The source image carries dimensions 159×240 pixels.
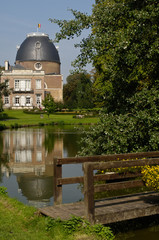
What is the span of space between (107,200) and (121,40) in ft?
14.9

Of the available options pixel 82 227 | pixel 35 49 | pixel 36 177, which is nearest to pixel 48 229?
pixel 82 227

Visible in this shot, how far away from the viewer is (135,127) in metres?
9.34

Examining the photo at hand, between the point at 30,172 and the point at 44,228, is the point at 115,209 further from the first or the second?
the point at 30,172

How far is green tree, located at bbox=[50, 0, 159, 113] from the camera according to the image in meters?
9.33

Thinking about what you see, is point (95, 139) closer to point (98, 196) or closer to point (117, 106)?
A: point (117, 106)

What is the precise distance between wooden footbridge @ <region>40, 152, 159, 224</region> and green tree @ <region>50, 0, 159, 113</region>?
3.31 m

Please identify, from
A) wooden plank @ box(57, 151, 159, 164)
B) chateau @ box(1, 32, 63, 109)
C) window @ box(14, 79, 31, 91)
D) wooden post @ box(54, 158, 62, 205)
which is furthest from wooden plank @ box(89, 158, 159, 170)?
window @ box(14, 79, 31, 91)

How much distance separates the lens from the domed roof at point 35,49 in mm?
87562

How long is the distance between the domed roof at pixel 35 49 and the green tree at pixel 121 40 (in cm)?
7876

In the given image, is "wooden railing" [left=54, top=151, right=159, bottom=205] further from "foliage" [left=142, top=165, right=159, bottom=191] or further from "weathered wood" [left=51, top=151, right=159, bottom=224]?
"foliage" [left=142, top=165, right=159, bottom=191]

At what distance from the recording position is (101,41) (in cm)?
992

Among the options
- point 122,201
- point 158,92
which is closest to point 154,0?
point 158,92

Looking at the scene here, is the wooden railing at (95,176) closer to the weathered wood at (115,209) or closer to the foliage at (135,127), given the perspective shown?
the weathered wood at (115,209)

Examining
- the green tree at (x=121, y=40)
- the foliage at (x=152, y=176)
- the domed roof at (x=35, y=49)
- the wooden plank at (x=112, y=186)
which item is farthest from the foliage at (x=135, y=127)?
the domed roof at (x=35, y=49)
